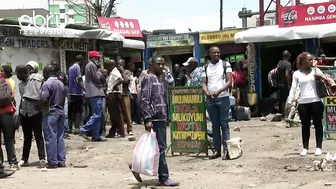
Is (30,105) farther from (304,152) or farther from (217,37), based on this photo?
(217,37)

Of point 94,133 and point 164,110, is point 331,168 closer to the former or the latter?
point 164,110

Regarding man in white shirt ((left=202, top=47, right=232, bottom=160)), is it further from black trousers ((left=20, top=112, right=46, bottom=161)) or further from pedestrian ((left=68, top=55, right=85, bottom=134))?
pedestrian ((left=68, top=55, right=85, bottom=134))

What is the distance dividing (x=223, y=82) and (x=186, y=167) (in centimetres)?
150

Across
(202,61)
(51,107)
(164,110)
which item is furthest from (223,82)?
(202,61)

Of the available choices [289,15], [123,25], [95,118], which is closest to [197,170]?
[95,118]

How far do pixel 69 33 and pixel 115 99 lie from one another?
432cm

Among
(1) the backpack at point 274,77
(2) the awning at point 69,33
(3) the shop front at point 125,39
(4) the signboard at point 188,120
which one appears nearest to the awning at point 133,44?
(3) the shop front at point 125,39

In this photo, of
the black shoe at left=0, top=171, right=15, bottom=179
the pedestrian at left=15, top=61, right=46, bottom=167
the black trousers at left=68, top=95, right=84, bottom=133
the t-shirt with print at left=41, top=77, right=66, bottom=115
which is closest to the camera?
the black shoe at left=0, top=171, right=15, bottom=179

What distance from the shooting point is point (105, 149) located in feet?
35.9

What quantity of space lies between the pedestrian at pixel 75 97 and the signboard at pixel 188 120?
10.7 feet

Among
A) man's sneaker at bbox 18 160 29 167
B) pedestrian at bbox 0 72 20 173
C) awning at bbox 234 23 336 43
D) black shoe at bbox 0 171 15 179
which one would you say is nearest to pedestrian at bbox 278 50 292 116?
awning at bbox 234 23 336 43

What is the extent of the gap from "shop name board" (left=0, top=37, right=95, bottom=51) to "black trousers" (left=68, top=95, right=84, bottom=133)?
317 centimetres

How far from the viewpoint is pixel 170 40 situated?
811 inches

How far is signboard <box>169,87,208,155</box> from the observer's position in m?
9.58
